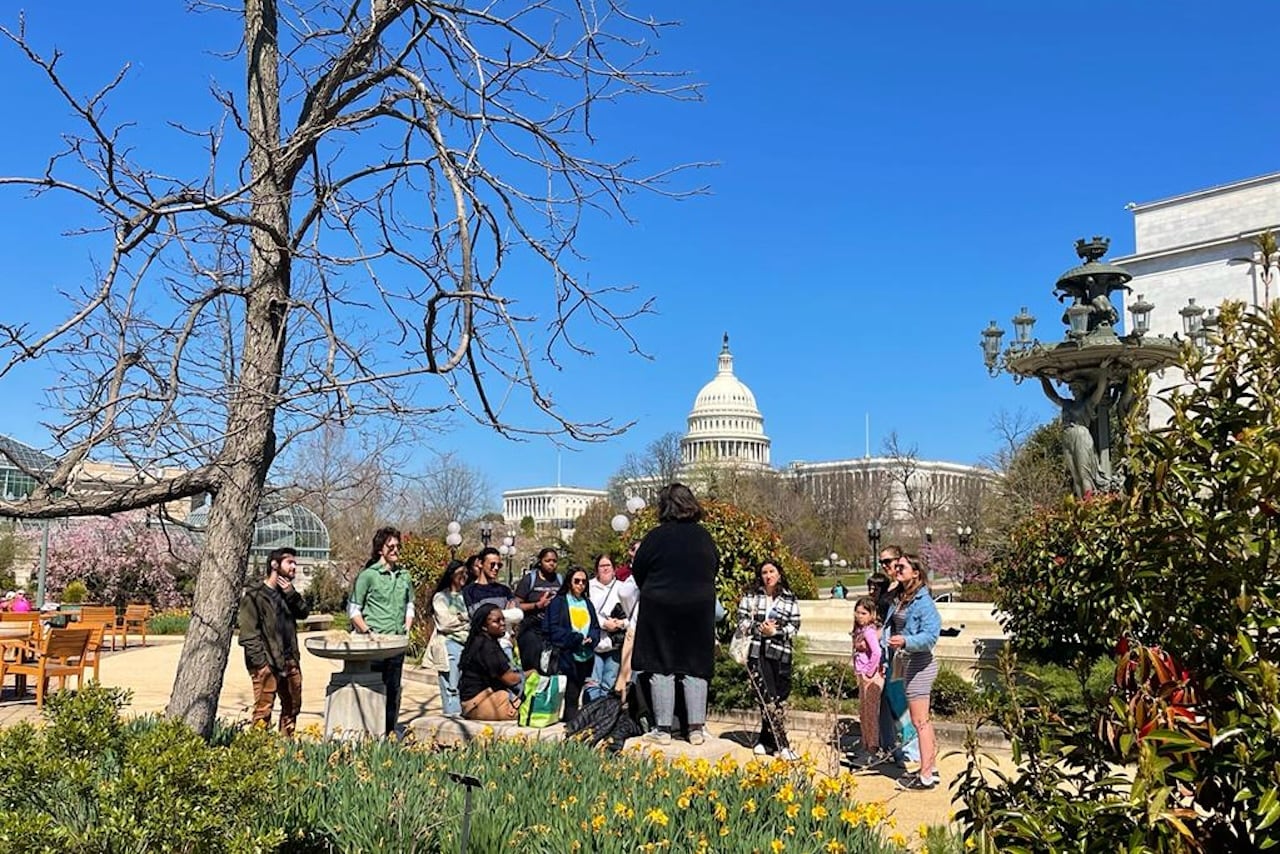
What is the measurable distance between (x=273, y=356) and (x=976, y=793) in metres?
3.60

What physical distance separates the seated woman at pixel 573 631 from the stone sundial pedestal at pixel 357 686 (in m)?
1.64

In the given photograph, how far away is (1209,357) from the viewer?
2.87 m

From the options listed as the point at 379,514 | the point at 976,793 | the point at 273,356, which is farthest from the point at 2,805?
the point at 379,514

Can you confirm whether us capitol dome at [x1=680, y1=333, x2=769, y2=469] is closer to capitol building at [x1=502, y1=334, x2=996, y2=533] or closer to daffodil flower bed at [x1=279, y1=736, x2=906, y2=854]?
capitol building at [x1=502, y1=334, x2=996, y2=533]

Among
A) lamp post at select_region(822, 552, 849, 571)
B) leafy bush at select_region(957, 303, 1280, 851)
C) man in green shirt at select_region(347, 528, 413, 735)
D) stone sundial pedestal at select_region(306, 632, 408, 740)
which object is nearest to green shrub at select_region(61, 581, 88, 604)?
man in green shirt at select_region(347, 528, 413, 735)

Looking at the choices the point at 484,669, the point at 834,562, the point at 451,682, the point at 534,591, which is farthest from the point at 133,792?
the point at 834,562

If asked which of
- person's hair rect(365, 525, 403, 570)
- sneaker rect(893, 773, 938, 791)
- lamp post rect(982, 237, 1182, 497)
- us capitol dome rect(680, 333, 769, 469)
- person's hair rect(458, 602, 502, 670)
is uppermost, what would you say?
us capitol dome rect(680, 333, 769, 469)

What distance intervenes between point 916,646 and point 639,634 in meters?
2.01

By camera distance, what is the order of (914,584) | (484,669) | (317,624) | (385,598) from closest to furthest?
(914,584), (484,669), (385,598), (317,624)

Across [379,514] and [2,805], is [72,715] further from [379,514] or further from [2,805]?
[379,514]

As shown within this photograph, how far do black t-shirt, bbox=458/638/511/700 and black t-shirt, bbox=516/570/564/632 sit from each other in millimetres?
→ 1689

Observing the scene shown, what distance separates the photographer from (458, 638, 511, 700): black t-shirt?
7941mm

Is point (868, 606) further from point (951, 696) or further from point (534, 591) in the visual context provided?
point (534, 591)

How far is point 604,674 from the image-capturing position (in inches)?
361
